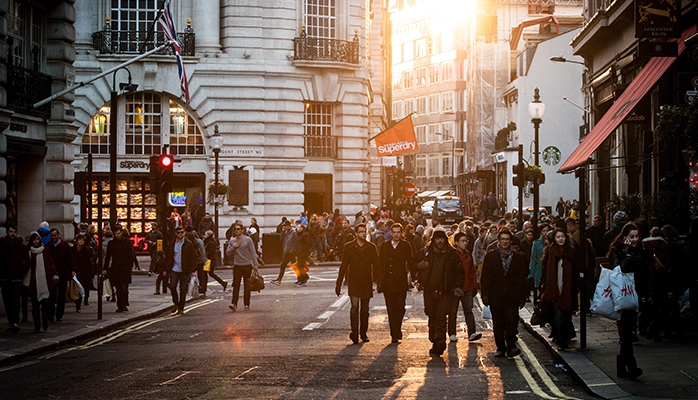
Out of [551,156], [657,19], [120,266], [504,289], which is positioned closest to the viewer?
[504,289]

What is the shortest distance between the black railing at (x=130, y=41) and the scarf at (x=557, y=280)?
97.7 ft

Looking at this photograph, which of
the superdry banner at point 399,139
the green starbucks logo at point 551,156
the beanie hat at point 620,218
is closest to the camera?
the beanie hat at point 620,218

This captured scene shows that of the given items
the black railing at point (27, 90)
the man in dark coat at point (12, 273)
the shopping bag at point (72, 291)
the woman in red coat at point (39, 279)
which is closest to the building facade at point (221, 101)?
the black railing at point (27, 90)

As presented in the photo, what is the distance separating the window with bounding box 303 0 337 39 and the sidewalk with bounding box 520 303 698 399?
30277 mm

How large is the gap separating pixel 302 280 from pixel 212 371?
16.7 metres

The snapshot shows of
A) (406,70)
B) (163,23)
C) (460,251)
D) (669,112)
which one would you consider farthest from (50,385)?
(406,70)

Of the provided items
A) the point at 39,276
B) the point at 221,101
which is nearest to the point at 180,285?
the point at 39,276

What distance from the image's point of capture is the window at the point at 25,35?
74.6 ft

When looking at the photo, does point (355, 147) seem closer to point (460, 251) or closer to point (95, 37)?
point (95, 37)

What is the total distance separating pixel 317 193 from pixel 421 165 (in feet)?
264

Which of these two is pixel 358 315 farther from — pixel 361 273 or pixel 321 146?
pixel 321 146

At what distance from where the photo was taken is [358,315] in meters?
16.7

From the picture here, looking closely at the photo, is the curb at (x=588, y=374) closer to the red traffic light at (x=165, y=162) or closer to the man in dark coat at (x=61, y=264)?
the man in dark coat at (x=61, y=264)

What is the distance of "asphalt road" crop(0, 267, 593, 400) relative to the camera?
11789 millimetres
